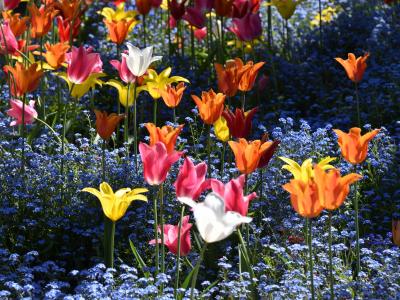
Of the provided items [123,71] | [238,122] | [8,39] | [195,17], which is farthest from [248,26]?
[238,122]

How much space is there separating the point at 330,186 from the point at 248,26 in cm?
264

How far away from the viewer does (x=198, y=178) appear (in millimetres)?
2938

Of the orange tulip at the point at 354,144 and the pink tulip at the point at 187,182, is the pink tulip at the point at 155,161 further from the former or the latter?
the orange tulip at the point at 354,144

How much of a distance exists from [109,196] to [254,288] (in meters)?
0.65

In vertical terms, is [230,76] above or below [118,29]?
below

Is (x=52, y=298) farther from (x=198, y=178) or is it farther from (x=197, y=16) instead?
(x=197, y=16)

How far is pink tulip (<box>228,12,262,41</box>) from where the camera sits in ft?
17.0

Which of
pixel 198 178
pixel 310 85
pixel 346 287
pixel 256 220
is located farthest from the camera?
pixel 310 85

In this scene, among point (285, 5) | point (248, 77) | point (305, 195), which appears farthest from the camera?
point (285, 5)

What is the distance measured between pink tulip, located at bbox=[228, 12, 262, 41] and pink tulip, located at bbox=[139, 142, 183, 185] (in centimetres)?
237

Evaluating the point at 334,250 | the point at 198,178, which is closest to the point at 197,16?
the point at 334,250

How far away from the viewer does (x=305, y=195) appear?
8.90ft

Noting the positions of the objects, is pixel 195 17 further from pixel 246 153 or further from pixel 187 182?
pixel 187 182

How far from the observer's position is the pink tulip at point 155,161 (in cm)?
295
